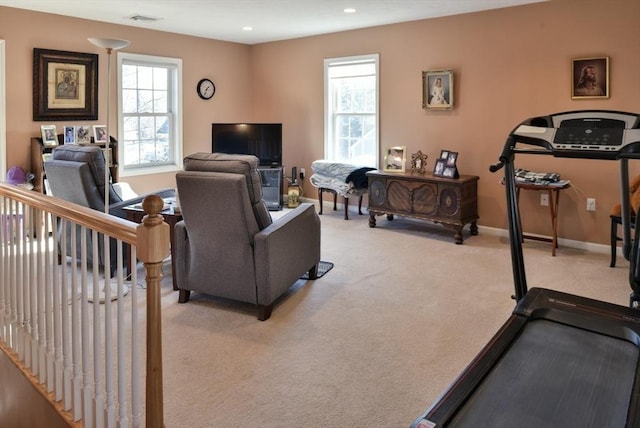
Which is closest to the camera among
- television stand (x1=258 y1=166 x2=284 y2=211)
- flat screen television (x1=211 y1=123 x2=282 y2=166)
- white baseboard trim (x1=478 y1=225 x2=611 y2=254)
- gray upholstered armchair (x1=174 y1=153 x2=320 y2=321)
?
gray upholstered armchair (x1=174 y1=153 x2=320 y2=321)

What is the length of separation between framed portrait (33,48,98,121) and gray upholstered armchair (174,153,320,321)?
3.10m

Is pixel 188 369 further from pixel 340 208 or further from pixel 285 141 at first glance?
pixel 285 141

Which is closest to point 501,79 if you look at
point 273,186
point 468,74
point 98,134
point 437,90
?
point 468,74

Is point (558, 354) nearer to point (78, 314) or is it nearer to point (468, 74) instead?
point (78, 314)

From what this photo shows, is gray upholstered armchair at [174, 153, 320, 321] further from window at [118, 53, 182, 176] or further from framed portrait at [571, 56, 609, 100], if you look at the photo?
window at [118, 53, 182, 176]

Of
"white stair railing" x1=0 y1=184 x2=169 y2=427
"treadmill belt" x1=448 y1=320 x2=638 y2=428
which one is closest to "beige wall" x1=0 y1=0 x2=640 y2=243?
"treadmill belt" x1=448 y1=320 x2=638 y2=428

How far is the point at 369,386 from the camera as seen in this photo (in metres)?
2.58

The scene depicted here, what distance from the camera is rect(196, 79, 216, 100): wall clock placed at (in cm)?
735

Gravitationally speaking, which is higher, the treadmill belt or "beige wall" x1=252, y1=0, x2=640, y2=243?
"beige wall" x1=252, y1=0, x2=640, y2=243

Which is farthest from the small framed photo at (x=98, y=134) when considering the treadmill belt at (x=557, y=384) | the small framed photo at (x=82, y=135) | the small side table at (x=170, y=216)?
the treadmill belt at (x=557, y=384)

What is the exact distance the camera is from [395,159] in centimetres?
624

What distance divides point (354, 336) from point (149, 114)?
4.90 m

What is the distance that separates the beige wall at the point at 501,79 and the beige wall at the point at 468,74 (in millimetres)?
10

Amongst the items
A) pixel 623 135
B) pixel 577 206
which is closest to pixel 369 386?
pixel 623 135
